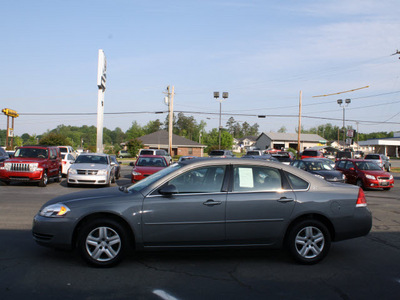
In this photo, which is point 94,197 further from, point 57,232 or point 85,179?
point 85,179

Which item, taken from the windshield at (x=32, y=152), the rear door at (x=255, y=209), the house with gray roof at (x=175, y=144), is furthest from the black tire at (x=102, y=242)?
the house with gray roof at (x=175, y=144)

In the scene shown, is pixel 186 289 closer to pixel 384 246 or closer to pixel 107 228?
pixel 107 228

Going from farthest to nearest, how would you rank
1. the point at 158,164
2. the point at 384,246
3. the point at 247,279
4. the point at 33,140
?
the point at 33,140, the point at 158,164, the point at 384,246, the point at 247,279

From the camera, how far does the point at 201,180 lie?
5684 mm

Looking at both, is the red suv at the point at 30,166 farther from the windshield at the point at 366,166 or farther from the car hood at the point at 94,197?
the windshield at the point at 366,166

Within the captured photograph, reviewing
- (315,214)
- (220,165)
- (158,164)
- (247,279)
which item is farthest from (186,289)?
(158,164)

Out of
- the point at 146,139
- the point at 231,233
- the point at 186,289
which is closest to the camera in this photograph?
the point at 186,289

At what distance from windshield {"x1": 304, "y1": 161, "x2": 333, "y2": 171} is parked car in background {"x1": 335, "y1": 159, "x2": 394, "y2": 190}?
217cm

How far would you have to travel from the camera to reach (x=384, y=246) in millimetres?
6930

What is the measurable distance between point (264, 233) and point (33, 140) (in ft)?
229

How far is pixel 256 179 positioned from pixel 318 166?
39.5 feet

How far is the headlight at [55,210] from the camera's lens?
17.4 ft

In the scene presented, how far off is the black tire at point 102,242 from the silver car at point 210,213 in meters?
0.01

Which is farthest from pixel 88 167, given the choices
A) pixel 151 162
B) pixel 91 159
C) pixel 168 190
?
pixel 168 190
